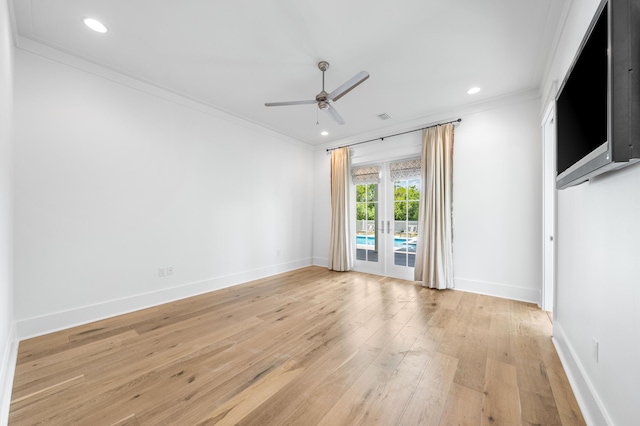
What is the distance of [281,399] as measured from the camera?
163cm

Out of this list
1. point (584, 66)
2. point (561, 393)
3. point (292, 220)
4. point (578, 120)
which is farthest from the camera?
point (292, 220)

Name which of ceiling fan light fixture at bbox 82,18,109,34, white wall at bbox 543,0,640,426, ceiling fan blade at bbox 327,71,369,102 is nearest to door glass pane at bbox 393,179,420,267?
white wall at bbox 543,0,640,426

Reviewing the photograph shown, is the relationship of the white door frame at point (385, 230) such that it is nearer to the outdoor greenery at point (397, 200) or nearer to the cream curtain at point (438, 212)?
the outdoor greenery at point (397, 200)

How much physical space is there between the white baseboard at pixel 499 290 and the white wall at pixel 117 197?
350cm

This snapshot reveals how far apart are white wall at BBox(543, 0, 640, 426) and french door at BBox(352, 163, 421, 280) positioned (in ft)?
8.21

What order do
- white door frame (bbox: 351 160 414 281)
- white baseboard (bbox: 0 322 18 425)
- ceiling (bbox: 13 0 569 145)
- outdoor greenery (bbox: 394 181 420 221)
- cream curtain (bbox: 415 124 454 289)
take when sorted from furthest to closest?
white door frame (bbox: 351 160 414 281), outdoor greenery (bbox: 394 181 420 221), cream curtain (bbox: 415 124 454 289), ceiling (bbox: 13 0 569 145), white baseboard (bbox: 0 322 18 425)

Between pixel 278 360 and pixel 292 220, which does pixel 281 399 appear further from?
pixel 292 220

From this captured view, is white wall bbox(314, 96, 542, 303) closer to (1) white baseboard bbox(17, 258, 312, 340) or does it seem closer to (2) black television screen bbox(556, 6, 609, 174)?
(2) black television screen bbox(556, 6, 609, 174)

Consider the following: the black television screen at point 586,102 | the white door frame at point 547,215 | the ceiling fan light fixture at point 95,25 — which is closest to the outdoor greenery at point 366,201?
the white door frame at point 547,215

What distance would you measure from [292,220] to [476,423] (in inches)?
175

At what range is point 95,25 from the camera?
7.60 feet

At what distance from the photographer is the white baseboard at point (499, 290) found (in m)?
3.39

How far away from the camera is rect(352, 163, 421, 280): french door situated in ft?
15.2

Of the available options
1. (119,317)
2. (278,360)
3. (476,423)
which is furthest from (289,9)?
(119,317)
